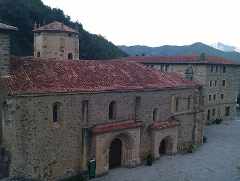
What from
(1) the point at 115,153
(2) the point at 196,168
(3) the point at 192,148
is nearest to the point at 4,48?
(1) the point at 115,153

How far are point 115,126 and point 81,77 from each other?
455 centimetres

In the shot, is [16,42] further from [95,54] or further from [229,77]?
[229,77]

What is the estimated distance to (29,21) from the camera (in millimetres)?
72000

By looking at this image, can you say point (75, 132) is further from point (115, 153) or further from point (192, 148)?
point (192, 148)

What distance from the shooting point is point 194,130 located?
33.7 metres

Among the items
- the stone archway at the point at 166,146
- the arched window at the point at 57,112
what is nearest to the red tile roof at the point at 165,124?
the stone archway at the point at 166,146

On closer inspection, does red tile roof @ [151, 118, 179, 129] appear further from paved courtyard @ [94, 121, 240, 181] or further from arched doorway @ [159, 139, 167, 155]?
paved courtyard @ [94, 121, 240, 181]

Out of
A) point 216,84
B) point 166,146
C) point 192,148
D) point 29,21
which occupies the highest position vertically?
point 29,21

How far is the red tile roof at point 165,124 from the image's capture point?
1129 inches

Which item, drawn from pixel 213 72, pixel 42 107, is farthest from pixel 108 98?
pixel 213 72

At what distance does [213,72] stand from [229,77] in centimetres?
606

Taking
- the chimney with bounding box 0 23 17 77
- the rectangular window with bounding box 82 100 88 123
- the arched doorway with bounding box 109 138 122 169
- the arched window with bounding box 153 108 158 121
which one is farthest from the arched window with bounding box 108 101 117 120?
the chimney with bounding box 0 23 17 77

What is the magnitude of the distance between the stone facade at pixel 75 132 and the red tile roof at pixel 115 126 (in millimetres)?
181

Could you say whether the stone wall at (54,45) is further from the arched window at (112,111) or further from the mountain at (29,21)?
the mountain at (29,21)
